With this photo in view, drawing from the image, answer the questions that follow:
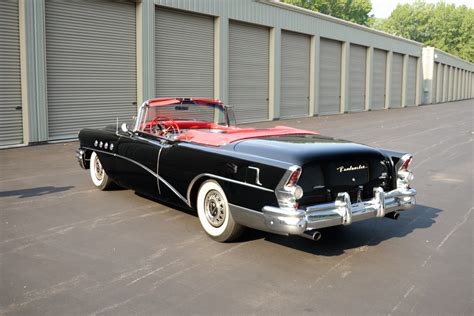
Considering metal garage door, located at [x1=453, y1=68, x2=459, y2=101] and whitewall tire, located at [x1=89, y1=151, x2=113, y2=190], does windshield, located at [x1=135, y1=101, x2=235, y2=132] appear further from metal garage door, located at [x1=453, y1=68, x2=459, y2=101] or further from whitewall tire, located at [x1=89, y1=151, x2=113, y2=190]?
metal garage door, located at [x1=453, y1=68, x2=459, y2=101]

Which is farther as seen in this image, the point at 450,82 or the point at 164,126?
the point at 450,82

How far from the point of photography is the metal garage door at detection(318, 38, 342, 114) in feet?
88.9

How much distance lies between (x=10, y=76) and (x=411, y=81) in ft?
118

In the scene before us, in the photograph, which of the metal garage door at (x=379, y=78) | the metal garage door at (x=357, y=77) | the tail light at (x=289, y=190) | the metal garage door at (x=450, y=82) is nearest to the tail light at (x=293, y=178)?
the tail light at (x=289, y=190)

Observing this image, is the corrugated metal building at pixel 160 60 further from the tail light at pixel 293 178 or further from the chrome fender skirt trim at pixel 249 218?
the tail light at pixel 293 178

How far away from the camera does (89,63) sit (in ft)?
46.9

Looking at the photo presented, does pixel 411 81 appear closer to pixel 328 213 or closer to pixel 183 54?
pixel 183 54

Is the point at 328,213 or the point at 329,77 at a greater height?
the point at 329,77

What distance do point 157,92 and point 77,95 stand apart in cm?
308

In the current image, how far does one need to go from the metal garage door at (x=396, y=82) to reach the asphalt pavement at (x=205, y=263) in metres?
32.4

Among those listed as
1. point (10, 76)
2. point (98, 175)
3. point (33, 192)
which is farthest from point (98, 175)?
point (10, 76)

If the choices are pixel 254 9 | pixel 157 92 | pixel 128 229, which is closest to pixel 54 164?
pixel 128 229

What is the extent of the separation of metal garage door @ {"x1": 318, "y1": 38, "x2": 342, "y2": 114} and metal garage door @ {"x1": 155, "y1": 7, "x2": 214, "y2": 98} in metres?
9.64

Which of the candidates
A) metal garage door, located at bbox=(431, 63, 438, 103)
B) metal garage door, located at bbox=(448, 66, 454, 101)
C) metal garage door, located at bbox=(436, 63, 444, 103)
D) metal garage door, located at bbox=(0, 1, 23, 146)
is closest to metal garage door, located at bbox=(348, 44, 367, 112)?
metal garage door, located at bbox=(431, 63, 438, 103)
